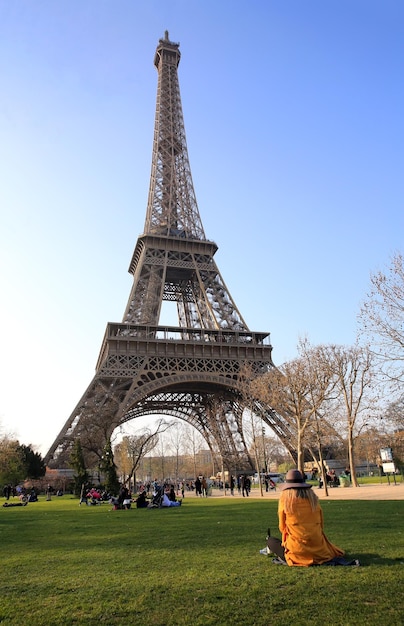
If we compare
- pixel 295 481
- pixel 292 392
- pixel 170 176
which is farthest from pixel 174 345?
pixel 295 481

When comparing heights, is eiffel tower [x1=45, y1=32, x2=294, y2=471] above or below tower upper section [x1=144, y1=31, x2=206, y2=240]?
below

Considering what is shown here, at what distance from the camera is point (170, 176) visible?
6069 cm

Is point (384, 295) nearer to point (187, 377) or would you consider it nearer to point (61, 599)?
point (61, 599)

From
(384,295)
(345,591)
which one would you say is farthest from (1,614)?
(384,295)

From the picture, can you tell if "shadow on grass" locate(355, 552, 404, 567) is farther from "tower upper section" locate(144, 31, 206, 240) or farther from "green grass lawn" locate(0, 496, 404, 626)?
"tower upper section" locate(144, 31, 206, 240)

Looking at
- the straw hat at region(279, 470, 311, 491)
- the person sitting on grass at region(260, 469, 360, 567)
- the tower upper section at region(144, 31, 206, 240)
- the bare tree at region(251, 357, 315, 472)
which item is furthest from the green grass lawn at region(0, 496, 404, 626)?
the tower upper section at region(144, 31, 206, 240)

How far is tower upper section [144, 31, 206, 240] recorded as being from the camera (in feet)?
188

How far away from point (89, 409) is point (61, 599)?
36755 millimetres

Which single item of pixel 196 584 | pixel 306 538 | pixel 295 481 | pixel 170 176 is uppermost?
pixel 170 176

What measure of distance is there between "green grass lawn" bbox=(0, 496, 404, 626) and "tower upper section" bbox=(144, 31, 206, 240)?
47573mm

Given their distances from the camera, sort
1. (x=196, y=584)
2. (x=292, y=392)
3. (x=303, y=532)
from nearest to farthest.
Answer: (x=196, y=584) → (x=303, y=532) → (x=292, y=392)

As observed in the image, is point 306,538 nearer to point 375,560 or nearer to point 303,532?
point 303,532

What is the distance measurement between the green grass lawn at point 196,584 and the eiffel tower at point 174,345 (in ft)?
103

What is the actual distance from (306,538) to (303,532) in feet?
0.34
